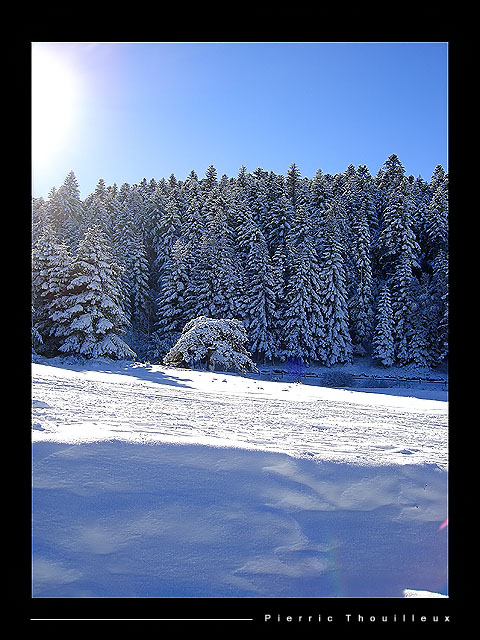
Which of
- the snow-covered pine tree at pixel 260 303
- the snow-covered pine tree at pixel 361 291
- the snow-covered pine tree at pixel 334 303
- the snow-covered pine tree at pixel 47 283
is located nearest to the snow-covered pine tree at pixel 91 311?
the snow-covered pine tree at pixel 47 283

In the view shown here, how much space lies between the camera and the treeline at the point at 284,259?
104 feet

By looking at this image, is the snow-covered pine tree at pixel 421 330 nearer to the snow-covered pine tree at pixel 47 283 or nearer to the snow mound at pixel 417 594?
the snow-covered pine tree at pixel 47 283

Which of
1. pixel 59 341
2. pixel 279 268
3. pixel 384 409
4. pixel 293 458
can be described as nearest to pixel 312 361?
pixel 279 268

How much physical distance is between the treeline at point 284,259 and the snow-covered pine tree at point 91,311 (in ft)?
20.9

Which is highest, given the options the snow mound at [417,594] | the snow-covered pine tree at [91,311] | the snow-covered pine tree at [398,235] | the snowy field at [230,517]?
the snow-covered pine tree at [398,235]

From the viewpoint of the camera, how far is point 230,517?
2617mm

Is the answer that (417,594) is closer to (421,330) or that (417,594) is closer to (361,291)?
(421,330)

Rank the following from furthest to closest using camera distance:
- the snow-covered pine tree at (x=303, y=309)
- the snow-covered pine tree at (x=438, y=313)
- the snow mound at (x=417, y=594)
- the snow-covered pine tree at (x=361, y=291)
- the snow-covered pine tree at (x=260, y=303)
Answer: the snow-covered pine tree at (x=361, y=291), the snow-covered pine tree at (x=303, y=309), the snow-covered pine tree at (x=260, y=303), the snow-covered pine tree at (x=438, y=313), the snow mound at (x=417, y=594)

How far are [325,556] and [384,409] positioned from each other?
6.86m

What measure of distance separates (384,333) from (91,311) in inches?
903

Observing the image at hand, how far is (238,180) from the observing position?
40.3 meters

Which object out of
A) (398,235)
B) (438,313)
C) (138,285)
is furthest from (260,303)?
(398,235)

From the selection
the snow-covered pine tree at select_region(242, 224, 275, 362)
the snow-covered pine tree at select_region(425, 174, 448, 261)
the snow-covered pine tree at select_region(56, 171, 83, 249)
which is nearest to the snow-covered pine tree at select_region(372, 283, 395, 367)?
the snow-covered pine tree at select_region(425, 174, 448, 261)
